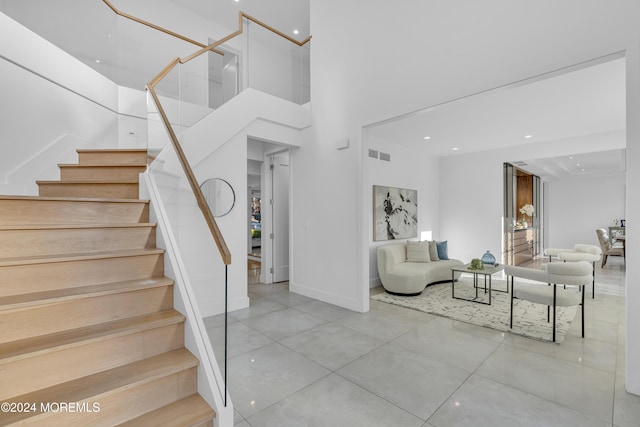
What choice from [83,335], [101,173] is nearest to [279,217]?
[101,173]

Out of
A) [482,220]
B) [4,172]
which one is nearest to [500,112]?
[482,220]

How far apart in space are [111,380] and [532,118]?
601 centimetres

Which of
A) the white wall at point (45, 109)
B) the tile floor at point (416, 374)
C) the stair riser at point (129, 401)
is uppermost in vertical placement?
the white wall at point (45, 109)

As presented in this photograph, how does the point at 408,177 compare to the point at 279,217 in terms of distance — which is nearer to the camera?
the point at 279,217

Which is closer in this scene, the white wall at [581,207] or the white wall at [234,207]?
the white wall at [234,207]

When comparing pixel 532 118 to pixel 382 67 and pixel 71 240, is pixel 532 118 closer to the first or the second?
pixel 382 67

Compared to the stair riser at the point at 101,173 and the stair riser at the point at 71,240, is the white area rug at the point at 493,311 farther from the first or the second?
the stair riser at the point at 101,173

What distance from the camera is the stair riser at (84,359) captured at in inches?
57.1

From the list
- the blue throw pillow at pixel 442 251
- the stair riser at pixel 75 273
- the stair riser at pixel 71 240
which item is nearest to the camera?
the stair riser at pixel 75 273

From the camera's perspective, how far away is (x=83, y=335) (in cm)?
170

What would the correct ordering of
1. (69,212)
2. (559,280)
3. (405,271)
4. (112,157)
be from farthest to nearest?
(405,271) → (112,157) → (559,280) → (69,212)

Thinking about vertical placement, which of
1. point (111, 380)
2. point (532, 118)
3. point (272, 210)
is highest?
point (532, 118)

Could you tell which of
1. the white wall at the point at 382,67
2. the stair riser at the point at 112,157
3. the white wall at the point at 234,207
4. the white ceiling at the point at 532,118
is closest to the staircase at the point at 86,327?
the stair riser at the point at 112,157

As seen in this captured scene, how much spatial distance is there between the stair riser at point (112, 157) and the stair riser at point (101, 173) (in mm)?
237
